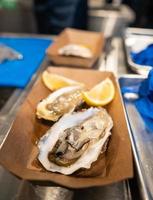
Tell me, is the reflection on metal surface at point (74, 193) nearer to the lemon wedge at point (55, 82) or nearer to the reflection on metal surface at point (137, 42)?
the lemon wedge at point (55, 82)

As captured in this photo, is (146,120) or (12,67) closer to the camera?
(146,120)

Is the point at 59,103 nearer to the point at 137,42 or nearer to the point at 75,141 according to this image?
the point at 75,141

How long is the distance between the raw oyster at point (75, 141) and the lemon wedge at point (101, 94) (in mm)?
59

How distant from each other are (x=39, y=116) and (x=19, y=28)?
192 centimetres

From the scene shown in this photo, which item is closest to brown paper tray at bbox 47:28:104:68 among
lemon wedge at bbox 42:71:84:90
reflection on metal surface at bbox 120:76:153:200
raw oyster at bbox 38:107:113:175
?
lemon wedge at bbox 42:71:84:90

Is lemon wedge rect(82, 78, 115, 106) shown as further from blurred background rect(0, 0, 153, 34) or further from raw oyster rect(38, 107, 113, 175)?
blurred background rect(0, 0, 153, 34)

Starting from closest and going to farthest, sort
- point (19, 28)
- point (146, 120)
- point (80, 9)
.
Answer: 1. point (146, 120)
2. point (80, 9)
3. point (19, 28)

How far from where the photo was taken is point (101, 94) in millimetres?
736

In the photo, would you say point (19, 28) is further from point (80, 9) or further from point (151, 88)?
point (151, 88)

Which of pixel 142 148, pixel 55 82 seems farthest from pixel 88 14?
pixel 142 148

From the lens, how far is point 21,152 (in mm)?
553

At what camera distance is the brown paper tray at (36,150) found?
1.50 feet

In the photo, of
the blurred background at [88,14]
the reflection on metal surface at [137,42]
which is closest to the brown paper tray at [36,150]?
the reflection on metal surface at [137,42]

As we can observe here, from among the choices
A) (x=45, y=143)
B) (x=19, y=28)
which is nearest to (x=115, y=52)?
(x=45, y=143)
